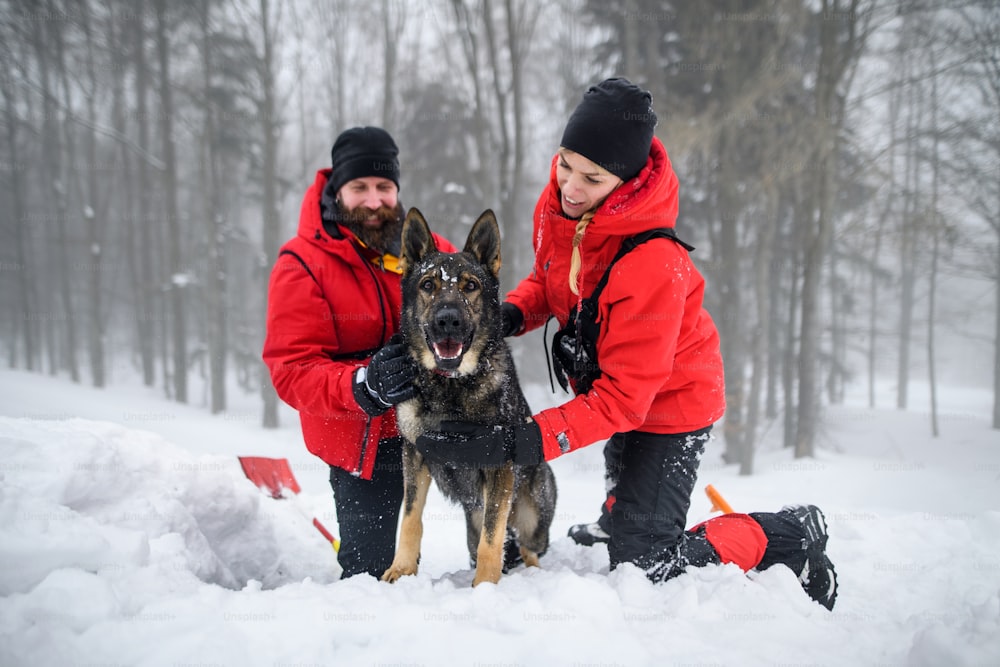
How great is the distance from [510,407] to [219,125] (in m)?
14.2

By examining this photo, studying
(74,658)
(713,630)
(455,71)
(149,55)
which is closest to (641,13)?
(455,71)

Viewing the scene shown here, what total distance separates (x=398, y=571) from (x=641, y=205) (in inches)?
82.6

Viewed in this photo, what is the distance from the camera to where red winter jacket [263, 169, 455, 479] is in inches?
102

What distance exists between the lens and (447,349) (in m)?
2.21

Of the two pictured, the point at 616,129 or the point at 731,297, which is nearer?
the point at 616,129

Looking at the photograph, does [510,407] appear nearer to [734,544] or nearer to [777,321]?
[734,544]

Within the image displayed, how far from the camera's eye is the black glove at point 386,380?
227cm

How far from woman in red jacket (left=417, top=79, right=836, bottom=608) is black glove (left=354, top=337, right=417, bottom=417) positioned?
0.28 meters

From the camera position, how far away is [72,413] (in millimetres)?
8484

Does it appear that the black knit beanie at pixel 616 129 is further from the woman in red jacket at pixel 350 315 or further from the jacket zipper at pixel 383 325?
the jacket zipper at pixel 383 325

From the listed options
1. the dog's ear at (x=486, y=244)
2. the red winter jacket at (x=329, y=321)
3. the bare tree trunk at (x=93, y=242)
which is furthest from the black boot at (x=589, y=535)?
the bare tree trunk at (x=93, y=242)

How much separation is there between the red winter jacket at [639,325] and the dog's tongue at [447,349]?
1.59 ft

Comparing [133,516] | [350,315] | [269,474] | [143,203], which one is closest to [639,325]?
[350,315]

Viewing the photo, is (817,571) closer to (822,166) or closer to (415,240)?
(415,240)
